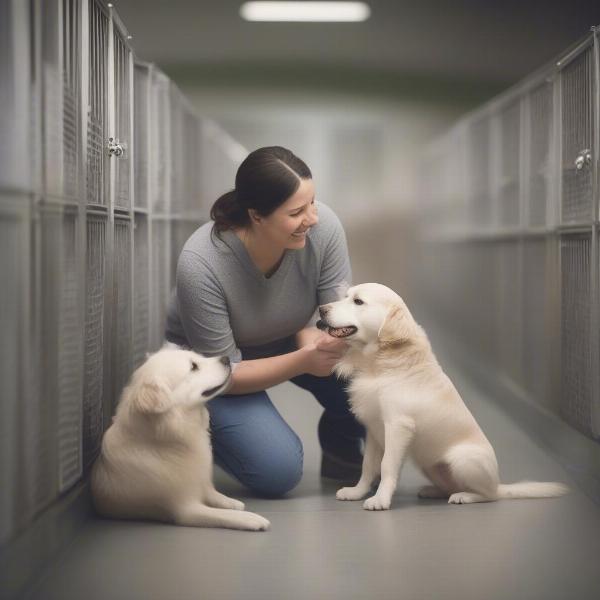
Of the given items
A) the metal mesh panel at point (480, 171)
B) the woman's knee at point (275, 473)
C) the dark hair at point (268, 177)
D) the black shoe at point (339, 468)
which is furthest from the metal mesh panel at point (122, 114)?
the metal mesh panel at point (480, 171)

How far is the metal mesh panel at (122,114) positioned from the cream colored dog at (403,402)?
91 cm

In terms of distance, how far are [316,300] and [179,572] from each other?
1097 mm

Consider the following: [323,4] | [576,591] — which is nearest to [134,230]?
[576,591]

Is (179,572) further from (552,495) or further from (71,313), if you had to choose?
(552,495)

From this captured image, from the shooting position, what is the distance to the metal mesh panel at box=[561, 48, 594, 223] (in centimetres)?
296

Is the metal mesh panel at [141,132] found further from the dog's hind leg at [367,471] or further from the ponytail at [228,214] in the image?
the dog's hind leg at [367,471]

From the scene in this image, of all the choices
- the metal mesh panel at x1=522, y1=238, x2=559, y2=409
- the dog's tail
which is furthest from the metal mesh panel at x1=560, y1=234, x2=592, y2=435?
the dog's tail

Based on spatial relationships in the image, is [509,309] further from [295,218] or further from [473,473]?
[295,218]

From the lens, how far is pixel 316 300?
2.90 meters

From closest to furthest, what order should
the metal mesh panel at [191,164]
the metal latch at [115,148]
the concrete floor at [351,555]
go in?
the concrete floor at [351,555], the metal latch at [115,148], the metal mesh panel at [191,164]

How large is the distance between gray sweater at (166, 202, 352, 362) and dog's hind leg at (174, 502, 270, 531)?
51 centimetres

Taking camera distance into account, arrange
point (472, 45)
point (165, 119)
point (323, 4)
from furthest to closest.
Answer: point (472, 45) < point (323, 4) < point (165, 119)

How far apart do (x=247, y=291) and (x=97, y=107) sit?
69 cm

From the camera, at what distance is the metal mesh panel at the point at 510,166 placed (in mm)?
4352
